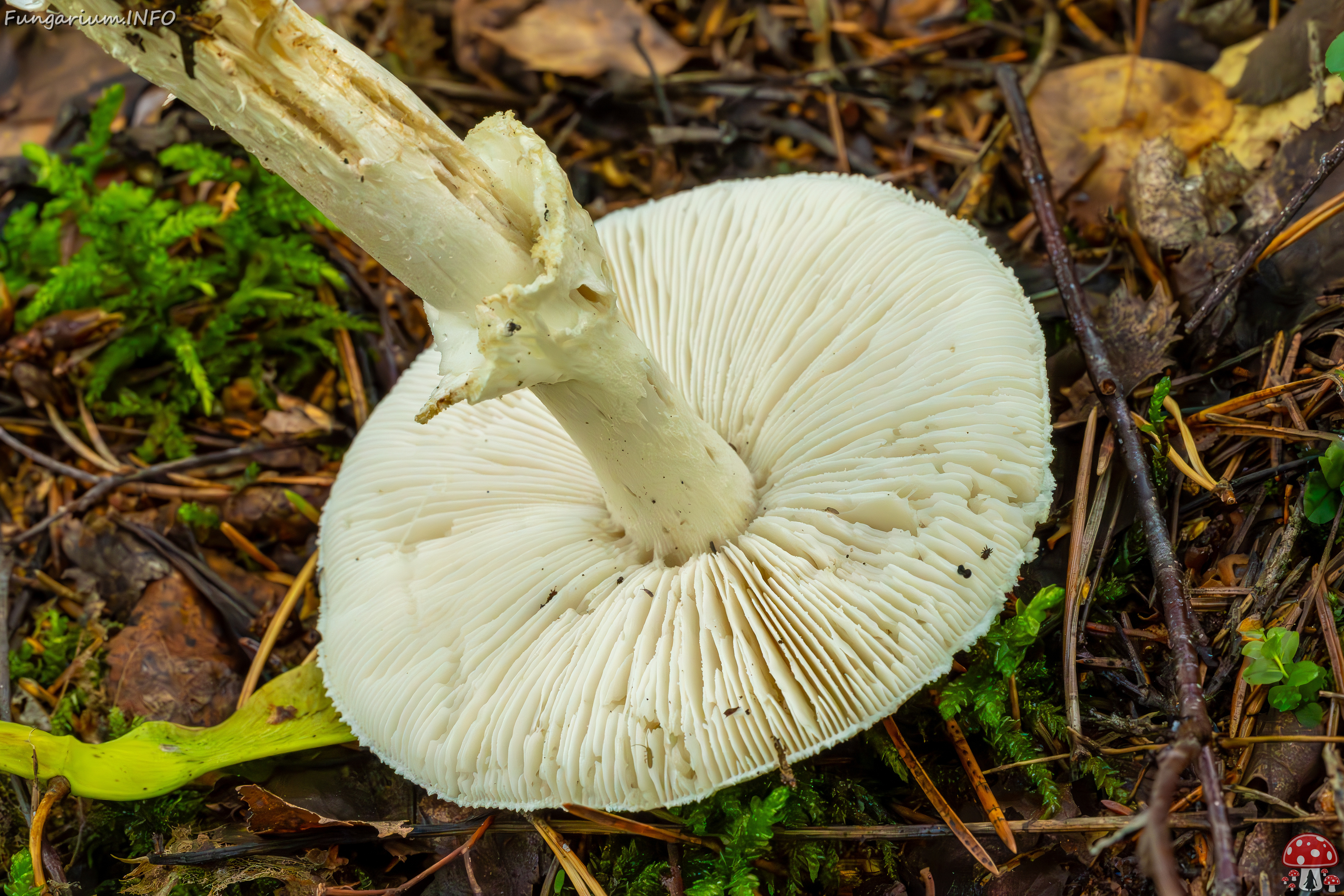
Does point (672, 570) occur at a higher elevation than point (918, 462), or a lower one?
lower

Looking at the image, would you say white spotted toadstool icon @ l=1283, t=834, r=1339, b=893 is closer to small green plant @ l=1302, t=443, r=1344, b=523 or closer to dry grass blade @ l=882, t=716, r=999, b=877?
dry grass blade @ l=882, t=716, r=999, b=877

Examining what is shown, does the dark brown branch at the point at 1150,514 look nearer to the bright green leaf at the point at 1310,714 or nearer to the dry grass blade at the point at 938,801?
the bright green leaf at the point at 1310,714

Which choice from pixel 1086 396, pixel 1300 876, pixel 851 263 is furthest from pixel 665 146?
pixel 1300 876

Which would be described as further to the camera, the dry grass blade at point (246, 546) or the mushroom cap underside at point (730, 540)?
the dry grass blade at point (246, 546)

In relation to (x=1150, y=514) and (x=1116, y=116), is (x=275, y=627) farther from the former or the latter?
(x=1116, y=116)

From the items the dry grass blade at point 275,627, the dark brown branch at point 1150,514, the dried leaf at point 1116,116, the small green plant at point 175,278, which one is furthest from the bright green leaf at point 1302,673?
the small green plant at point 175,278

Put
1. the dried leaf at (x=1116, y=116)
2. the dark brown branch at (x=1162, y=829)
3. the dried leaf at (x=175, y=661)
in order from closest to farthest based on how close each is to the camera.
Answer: the dark brown branch at (x=1162, y=829)
the dried leaf at (x=175, y=661)
the dried leaf at (x=1116, y=116)

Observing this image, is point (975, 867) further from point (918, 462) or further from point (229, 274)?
point (229, 274)
